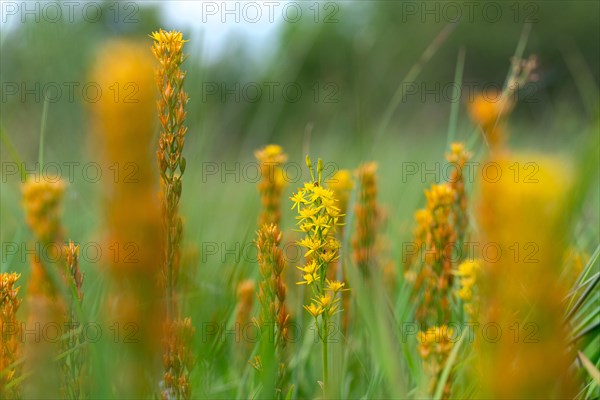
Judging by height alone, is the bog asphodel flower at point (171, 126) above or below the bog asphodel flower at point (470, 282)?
above

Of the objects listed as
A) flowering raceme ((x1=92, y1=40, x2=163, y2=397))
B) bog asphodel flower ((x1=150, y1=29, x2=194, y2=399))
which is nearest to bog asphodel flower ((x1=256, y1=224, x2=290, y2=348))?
bog asphodel flower ((x1=150, y1=29, x2=194, y2=399))

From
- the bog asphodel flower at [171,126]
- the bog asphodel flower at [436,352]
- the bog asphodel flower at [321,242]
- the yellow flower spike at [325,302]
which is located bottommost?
the bog asphodel flower at [436,352]

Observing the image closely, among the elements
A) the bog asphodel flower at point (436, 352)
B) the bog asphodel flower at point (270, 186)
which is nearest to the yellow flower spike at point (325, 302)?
the bog asphodel flower at point (436, 352)

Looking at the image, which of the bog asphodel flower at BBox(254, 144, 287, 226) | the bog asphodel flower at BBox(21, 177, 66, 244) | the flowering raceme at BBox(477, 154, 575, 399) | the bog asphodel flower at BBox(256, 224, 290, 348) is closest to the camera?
the flowering raceme at BBox(477, 154, 575, 399)

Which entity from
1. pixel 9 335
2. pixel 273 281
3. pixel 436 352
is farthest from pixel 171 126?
pixel 436 352

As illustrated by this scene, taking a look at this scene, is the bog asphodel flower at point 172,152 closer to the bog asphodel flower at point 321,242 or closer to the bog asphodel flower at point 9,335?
the bog asphodel flower at point 321,242

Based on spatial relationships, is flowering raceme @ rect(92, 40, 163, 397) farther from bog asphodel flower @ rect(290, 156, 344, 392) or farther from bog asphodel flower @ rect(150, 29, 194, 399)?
bog asphodel flower @ rect(290, 156, 344, 392)

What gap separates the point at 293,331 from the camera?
2.12 m

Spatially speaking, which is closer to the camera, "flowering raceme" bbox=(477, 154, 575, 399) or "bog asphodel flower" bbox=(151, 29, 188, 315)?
"flowering raceme" bbox=(477, 154, 575, 399)

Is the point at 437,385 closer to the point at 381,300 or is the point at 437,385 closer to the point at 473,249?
the point at 381,300

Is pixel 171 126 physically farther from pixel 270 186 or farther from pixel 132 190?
pixel 270 186

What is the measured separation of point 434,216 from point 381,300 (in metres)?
0.70

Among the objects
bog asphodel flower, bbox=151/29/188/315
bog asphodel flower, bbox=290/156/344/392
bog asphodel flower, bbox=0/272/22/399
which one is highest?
bog asphodel flower, bbox=151/29/188/315

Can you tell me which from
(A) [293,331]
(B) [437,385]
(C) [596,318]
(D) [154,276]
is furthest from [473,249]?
(D) [154,276]
